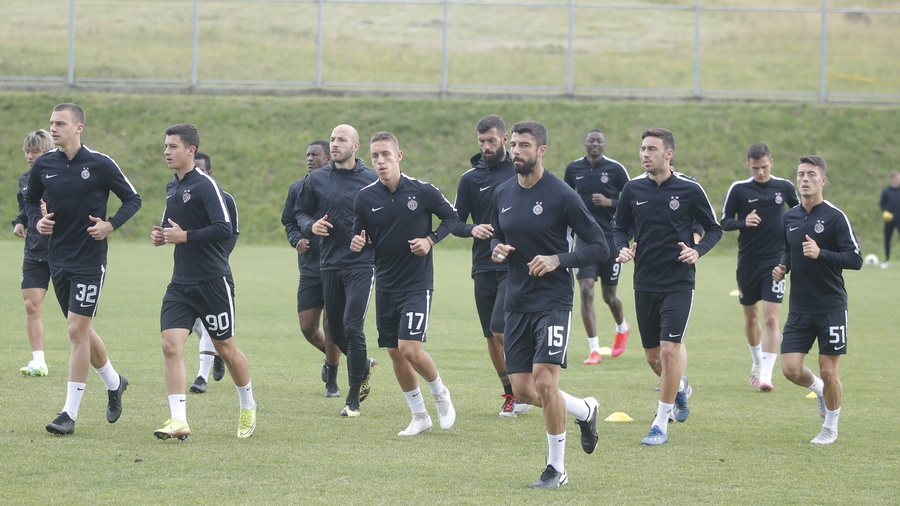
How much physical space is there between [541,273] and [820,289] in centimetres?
278

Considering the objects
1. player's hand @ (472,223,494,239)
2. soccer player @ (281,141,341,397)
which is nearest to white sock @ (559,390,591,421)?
player's hand @ (472,223,494,239)

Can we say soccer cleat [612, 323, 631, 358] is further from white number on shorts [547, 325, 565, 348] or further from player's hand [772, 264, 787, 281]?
white number on shorts [547, 325, 565, 348]

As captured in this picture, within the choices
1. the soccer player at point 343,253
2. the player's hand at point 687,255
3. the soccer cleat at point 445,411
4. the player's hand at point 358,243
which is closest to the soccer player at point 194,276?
the player's hand at point 358,243

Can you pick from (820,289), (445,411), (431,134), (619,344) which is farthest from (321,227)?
(431,134)

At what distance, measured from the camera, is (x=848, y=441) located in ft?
28.6

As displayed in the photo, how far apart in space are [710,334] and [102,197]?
9347 mm

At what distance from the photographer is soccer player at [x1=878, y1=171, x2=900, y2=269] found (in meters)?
27.8

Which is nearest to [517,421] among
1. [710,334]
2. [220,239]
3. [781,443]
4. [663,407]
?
[663,407]

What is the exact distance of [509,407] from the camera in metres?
9.66

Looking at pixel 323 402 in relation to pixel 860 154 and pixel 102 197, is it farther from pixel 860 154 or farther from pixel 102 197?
pixel 860 154

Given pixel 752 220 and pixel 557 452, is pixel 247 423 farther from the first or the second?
pixel 752 220

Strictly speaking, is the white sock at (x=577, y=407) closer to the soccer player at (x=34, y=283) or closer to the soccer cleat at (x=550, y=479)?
the soccer cleat at (x=550, y=479)

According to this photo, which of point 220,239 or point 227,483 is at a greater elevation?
point 220,239

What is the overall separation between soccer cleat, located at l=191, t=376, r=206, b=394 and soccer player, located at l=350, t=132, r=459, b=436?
2.44 meters
